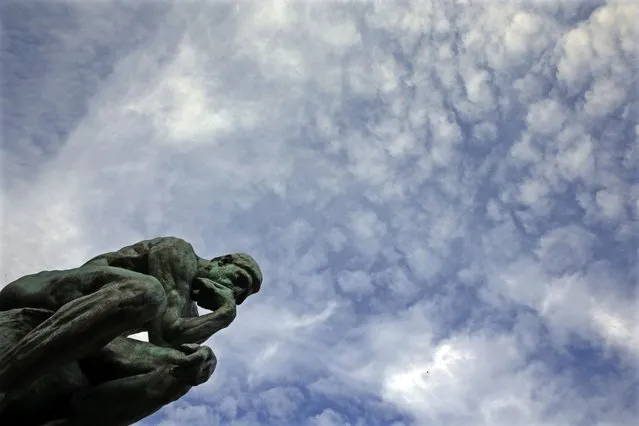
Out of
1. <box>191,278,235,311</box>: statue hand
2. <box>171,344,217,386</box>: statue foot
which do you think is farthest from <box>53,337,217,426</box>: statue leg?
<box>191,278,235,311</box>: statue hand

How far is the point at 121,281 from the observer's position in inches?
292

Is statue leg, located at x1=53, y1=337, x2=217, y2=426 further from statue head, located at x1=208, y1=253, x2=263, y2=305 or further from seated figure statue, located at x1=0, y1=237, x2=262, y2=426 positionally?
statue head, located at x1=208, y1=253, x2=263, y2=305

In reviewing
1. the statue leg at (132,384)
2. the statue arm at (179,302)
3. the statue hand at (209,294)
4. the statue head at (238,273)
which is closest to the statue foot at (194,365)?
the statue leg at (132,384)

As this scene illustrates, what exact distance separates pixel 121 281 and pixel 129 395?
139cm

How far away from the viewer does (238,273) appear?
9289 mm

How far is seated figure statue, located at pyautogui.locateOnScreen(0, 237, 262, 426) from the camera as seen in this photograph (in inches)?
277

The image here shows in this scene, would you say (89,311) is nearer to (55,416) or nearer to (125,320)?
(125,320)

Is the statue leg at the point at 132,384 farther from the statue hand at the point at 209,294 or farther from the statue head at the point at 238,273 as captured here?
the statue head at the point at 238,273

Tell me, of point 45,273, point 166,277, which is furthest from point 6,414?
point 166,277

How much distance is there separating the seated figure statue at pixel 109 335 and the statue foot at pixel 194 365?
0.01 meters

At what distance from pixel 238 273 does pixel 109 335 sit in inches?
92.8

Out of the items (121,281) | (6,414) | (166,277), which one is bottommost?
(6,414)

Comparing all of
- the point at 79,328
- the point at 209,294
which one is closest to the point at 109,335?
the point at 79,328

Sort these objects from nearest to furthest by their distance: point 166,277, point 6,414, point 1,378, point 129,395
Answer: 1. point 1,378
2. point 6,414
3. point 129,395
4. point 166,277
